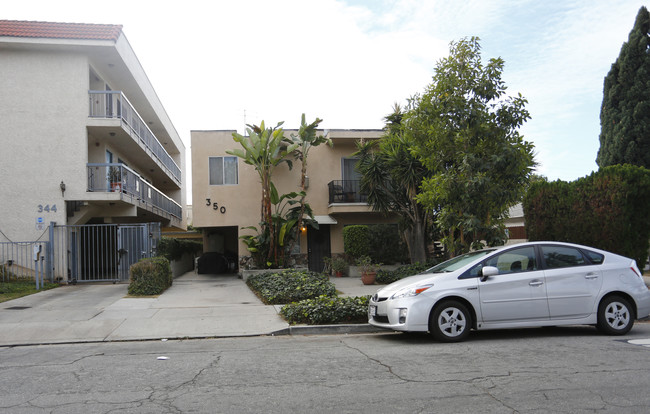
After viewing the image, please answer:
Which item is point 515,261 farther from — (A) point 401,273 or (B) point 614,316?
(A) point 401,273

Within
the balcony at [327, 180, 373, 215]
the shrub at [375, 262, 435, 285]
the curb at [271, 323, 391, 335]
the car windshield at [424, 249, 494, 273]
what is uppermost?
the balcony at [327, 180, 373, 215]

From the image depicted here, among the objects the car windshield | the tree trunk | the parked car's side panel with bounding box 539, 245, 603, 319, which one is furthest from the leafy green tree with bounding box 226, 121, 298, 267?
the parked car's side panel with bounding box 539, 245, 603, 319

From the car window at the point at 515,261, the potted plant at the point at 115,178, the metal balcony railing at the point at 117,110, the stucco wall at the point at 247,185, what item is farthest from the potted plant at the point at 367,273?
the metal balcony railing at the point at 117,110

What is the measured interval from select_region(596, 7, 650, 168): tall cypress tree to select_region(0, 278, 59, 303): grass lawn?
2343 cm

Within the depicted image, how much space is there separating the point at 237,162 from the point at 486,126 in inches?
480

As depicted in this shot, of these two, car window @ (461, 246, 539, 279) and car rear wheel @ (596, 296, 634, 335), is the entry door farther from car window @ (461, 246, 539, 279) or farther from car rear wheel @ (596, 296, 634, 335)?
car rear wheel @ (596, 296, 634, 335)

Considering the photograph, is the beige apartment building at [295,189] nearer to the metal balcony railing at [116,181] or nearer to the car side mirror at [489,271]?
the metal balcony railing at [116,181]

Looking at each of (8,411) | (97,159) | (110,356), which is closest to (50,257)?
(97,159)

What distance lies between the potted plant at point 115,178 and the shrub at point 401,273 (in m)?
9.55

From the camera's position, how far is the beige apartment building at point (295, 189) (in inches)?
808

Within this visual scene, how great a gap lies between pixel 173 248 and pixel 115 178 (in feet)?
15.6

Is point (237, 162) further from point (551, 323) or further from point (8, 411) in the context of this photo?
point (8, 411)

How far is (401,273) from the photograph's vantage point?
55.1 feet

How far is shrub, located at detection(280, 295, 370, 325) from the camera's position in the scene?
30.4 feet
